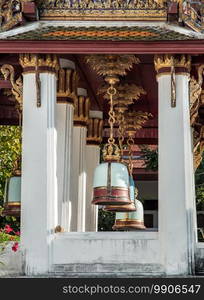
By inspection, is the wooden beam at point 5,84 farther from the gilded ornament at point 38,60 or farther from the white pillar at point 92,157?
the white pillar at point 92,157

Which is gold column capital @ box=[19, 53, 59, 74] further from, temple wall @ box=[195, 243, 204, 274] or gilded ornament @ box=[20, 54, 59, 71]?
temple wall @ box=[195, 243, 204, 274]

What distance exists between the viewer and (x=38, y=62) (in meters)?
14.6

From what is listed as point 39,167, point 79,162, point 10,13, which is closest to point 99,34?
point 10,13

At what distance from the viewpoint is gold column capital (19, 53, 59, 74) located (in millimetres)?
14562

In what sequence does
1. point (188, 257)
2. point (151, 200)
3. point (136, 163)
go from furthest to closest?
point (151, 200)
point (136, 163)
point (188, 257)

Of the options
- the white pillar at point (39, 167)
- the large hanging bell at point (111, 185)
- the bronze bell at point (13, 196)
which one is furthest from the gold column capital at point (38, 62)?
the bronze bell at point (13, 196)

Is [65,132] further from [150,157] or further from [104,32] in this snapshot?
[150,157]

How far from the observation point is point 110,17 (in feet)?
48.4

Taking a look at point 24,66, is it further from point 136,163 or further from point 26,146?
point 136,163

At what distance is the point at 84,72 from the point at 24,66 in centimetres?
201

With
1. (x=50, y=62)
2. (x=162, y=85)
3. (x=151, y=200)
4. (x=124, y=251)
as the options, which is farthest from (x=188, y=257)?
(x=151, y=200)

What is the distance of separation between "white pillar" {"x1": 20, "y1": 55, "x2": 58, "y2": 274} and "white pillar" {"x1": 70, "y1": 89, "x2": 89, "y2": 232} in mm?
2433

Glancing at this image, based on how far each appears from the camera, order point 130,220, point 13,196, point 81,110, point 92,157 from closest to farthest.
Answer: point 13,196
point 81,110
point 130,220
point 92,157

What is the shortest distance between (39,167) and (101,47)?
1.82m
